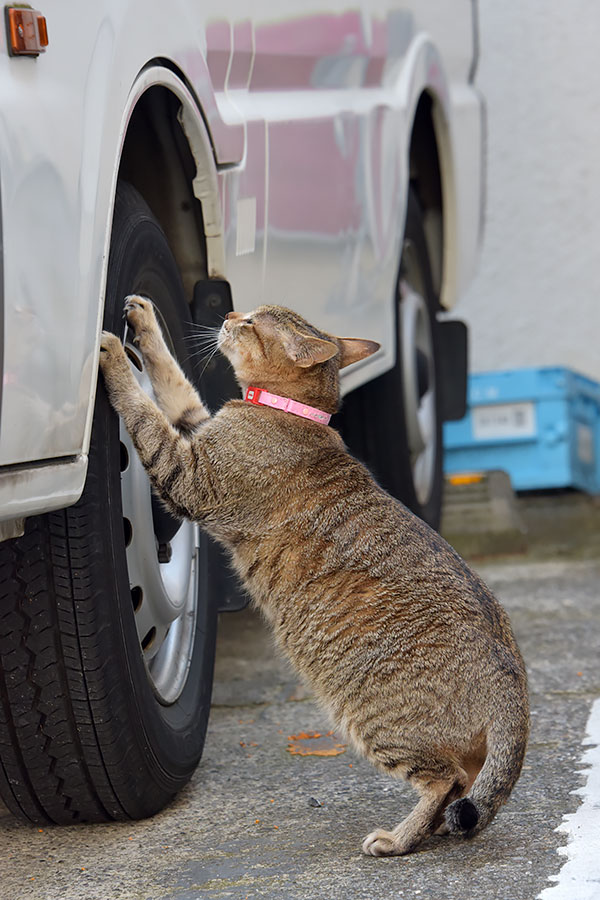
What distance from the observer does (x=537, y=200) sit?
22.8ft

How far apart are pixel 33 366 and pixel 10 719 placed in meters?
0.77

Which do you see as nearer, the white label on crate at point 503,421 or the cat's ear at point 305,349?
the cat's ear at point 305,349

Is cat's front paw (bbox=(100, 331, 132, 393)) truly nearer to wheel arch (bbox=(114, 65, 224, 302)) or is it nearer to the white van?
the white van

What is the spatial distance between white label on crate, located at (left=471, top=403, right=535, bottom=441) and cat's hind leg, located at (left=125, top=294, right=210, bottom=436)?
3.43 meters

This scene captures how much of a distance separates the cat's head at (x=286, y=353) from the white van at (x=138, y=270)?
0.21 ft

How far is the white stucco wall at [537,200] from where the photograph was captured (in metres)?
6.79

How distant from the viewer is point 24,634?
2.22m

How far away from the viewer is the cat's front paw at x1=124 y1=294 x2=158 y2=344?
2.42 m

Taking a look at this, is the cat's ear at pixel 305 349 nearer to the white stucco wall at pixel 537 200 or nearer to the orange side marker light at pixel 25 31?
the orange side marker light at pixel 25 31

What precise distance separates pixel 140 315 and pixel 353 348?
652 millimetres

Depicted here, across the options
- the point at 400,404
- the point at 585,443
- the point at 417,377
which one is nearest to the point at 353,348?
the point at 400,404

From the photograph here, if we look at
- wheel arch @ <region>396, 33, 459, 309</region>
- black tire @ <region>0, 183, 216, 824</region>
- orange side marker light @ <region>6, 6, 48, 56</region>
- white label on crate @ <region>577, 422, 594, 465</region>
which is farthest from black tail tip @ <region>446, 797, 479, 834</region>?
white label on crate @ <region>577, 422, 594, 465</region>

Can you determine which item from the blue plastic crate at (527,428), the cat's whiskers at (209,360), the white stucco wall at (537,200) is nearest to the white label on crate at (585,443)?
the blue plastic crate at (527,428)

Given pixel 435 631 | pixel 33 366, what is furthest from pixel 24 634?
pixel 435 631
